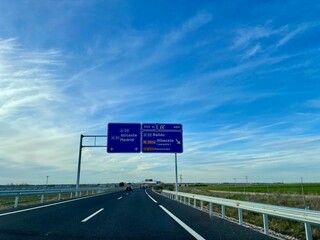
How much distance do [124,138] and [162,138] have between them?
3466 millimetres

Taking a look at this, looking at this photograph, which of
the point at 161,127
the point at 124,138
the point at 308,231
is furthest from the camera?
the point at 161,127

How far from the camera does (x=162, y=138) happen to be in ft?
80.9

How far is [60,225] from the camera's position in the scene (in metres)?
8.15

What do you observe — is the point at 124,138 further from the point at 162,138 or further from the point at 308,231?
the point at 308,231

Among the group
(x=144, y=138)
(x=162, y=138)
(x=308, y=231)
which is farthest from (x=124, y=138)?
(x=308, y=231)

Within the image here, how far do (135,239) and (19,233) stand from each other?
299cm

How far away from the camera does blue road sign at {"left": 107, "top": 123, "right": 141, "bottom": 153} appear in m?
24.4

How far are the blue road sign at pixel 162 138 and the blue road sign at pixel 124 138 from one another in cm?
63

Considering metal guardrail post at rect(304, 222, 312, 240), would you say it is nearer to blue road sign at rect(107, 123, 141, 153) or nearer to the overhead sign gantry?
the overhead sign gantry

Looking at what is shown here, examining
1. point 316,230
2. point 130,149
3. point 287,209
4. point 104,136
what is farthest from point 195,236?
point 104,136

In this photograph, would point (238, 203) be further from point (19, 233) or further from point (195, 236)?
point (19, 233)

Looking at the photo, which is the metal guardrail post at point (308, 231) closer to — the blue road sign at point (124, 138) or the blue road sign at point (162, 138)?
the blue road sign at point (162, 138)

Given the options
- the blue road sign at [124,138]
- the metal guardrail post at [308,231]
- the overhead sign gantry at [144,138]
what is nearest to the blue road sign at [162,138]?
the overhead sign gantry at [144,138]

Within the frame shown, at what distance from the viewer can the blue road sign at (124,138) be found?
80.0 feet
